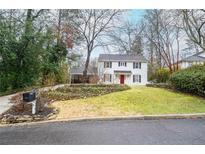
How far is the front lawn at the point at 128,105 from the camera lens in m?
8.37

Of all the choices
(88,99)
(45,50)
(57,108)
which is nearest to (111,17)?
(45,50)

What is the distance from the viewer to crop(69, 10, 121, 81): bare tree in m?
19.5

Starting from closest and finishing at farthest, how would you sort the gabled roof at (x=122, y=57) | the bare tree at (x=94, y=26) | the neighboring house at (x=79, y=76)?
the bare tree at (x=94, y=26) < the neighboring house at (x=79, y=76) < the gabled roof at (x=122, y=57)

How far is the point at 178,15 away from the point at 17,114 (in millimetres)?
10664

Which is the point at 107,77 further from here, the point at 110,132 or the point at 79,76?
the point at 110,132

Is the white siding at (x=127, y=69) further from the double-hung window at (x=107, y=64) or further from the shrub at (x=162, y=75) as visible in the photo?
the shrub at (x=162, y=75)

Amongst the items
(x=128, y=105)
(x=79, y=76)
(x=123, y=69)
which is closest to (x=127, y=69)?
(x=123, y=69)

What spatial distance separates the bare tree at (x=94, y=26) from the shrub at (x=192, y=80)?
777 cm

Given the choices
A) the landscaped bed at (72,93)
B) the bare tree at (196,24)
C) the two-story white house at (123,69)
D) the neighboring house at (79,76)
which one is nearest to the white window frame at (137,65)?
the two-story white house at (123,69)

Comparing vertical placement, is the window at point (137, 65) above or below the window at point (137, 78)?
above

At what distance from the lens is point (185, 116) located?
26.1 ft
